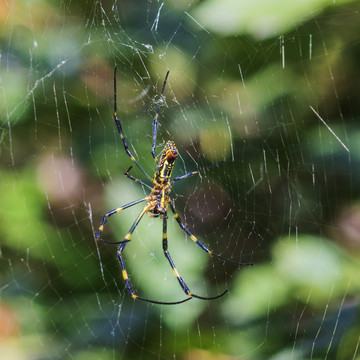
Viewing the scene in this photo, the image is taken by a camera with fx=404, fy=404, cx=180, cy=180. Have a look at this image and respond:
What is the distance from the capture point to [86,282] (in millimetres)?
1930

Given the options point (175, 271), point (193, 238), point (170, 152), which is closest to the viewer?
point (170, 152)

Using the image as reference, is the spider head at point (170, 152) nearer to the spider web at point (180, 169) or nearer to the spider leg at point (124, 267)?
the spider web at point (180, 169)

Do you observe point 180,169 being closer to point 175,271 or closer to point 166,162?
point 166,162

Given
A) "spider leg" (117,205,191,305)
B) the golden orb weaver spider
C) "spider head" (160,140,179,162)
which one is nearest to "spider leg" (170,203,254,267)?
the golden orb weaver spider

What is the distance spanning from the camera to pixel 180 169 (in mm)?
1975

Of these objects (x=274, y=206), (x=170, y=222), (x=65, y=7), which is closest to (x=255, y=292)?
(x=274, y=206)

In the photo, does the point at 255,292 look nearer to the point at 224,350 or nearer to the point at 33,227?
the point at 224,350

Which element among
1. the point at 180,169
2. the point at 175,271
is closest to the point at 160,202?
the point at 180,169

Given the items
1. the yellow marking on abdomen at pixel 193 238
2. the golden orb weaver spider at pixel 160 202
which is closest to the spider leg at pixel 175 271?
Answer: the golden orb weaver spider at pixel 160 202

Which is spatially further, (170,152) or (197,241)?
(197,241)

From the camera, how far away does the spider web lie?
1.70 metres

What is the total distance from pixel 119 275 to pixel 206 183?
621 mm

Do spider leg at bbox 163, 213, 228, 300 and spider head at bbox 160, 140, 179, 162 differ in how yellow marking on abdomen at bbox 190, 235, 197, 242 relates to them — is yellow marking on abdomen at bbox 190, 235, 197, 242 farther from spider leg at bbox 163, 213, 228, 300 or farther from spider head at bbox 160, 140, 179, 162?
spider head at bbox 160, 140, 179, 162

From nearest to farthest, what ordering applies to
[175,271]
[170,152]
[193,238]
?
[170,152], [175,271], [193,238]
